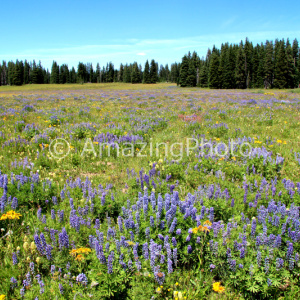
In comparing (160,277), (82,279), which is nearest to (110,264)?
(82,279)

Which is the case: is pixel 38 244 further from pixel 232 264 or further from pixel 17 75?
pixel 17 75

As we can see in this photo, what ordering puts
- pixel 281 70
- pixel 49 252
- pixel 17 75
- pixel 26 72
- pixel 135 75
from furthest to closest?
pixel 26 72 → pixel 135 75 → pixel 17 75 → pixel 281 70 → pixel 49 252

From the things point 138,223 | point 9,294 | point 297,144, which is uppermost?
point 297,144

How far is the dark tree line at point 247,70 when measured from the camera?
63.0 metres

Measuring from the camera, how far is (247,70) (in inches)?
2963

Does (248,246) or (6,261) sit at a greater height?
(248,246)

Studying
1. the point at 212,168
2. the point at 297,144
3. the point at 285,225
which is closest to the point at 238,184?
the point at 212,168

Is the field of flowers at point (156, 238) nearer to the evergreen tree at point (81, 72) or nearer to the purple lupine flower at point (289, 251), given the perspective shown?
the purple lupine flower at point (289, 251)

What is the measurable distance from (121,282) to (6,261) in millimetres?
1446

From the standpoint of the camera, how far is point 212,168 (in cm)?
521

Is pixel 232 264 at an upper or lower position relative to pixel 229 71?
lower

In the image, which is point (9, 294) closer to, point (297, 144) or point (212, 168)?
point (212, 168)

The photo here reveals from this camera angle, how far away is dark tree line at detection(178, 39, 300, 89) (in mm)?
63000

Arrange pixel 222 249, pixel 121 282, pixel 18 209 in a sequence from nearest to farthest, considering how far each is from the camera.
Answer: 1. pixel 121 282
2. pixel 222 249
3. pixel 18 209
